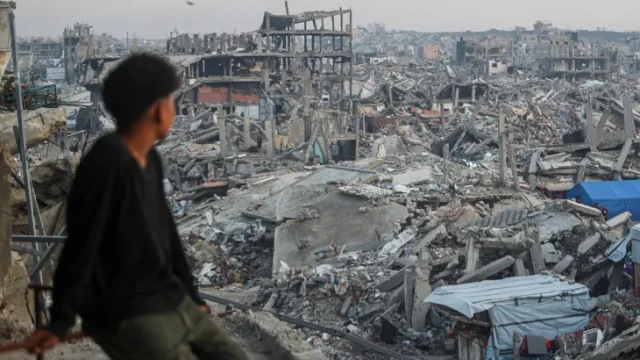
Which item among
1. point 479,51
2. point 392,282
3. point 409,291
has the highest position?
point 479,51

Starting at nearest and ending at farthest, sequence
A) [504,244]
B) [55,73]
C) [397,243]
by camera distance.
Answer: [504,244]
[397,243]
[55,73]

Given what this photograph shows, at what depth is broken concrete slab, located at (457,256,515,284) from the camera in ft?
32.1

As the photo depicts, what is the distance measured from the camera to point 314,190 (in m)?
14.8

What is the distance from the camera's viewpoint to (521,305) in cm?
864

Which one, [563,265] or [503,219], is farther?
[503,219]

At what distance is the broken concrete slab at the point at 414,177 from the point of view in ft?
50.8

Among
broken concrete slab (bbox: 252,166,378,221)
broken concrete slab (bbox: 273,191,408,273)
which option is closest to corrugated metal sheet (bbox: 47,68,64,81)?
broken concrete slab (bbox: 252,166,378,221)

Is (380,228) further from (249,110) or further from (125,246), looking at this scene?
(249,110)

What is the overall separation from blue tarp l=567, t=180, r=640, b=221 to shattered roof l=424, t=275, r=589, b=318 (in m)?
5.96

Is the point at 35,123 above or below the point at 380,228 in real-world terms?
above

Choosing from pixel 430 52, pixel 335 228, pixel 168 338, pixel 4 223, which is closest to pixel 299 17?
pixel 335 228

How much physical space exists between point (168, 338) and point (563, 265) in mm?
9150

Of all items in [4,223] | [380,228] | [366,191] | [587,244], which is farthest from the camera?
[366,191]

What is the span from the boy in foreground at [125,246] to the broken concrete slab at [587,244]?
9552 mm
